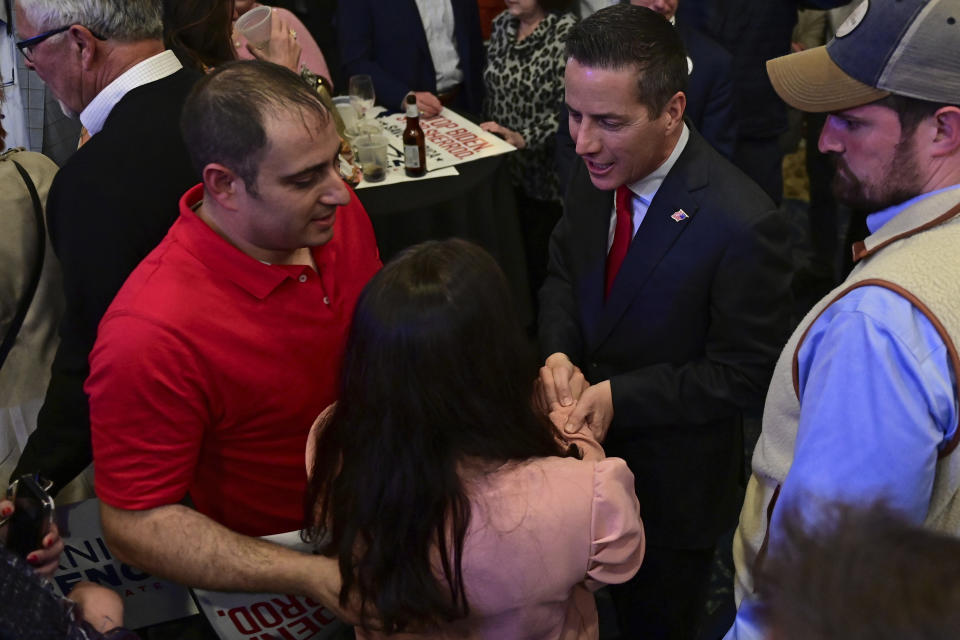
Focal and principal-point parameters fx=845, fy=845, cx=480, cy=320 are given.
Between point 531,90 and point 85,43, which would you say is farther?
point 531,90

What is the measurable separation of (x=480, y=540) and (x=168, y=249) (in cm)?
83

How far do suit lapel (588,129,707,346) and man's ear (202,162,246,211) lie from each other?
864mm

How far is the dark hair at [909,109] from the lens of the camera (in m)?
1.25

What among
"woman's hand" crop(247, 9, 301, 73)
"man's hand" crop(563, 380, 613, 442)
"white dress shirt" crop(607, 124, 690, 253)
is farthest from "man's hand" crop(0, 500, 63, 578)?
"woman's hand" crop(247, 9, 301, 73)

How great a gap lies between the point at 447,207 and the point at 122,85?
1.39m

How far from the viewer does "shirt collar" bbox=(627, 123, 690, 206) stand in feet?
6.28

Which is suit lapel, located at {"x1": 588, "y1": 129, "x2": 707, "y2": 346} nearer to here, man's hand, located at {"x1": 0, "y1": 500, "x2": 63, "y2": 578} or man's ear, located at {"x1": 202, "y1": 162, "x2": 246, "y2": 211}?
man's ear, located at {"x1": 202, "y1": 162, "x2": 246, "y2": 211}

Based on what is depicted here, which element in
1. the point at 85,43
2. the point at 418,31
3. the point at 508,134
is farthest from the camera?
the point at 418,31

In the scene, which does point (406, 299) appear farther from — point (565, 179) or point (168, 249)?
point (565, 179)

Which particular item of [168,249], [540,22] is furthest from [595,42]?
[540,22]

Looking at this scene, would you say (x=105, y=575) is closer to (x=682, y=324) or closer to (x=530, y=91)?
(x=682, y=324)

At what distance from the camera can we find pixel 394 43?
401 centimetres

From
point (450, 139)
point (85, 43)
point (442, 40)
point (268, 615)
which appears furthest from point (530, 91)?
point (268, 615)

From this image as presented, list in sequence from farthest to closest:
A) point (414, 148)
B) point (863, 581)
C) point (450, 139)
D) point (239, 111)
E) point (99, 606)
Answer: point (450, 139), point (414, 148), point (239, 111), point (99, 606), point (863, 581)
